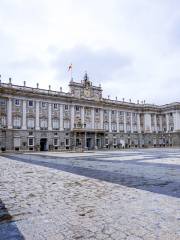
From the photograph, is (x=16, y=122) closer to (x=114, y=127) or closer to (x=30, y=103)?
(x=30, y=103)

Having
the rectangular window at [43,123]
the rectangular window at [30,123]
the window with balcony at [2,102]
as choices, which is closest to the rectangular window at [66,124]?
the rectangular window at [43,123]

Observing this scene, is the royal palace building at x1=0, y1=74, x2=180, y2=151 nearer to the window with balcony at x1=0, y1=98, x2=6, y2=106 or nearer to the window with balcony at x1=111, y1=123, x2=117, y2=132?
the window with balcony at x1=111, y1=123, x2=117, y2=132

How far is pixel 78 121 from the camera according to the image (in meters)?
57.5

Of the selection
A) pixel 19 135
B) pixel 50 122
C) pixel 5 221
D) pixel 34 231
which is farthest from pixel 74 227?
pixel 50 122

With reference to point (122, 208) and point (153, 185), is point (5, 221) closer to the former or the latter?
point (122, 208)

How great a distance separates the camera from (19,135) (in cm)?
4800

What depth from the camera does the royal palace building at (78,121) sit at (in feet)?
157

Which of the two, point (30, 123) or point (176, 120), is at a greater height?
point (176, 120)

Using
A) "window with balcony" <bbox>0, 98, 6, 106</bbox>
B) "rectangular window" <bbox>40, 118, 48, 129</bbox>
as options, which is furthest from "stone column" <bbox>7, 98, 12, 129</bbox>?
"rectangular window" <bbox>40, 118, 48, 129</bbox>

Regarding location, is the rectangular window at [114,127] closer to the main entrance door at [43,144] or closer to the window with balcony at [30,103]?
the main entrance door at [43,144]

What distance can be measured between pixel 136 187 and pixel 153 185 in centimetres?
77

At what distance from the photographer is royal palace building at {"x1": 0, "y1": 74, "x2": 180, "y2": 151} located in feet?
157

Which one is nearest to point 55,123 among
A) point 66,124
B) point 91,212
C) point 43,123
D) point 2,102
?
point 66,124

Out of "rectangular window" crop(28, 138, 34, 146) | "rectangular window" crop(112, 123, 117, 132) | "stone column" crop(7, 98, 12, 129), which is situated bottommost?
"rectangular window" crop(28, 138, 34, 146)
